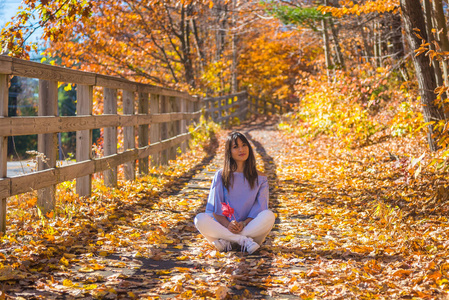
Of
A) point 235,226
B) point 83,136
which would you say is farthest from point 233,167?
point 83,136

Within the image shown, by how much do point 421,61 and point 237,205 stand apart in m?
4.76

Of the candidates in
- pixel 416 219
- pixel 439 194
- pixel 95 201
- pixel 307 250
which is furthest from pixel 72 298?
pixel 439 194

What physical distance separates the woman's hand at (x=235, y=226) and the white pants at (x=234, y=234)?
34 mm

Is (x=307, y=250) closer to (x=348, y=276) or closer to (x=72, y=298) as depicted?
(x=348, y=276)

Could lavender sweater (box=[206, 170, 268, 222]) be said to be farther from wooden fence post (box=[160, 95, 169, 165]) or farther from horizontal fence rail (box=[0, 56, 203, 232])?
wooden fence post (box=[160, 95, 169, 165])

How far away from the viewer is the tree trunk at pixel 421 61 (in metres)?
8.05

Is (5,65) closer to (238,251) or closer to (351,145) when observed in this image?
(238,251)

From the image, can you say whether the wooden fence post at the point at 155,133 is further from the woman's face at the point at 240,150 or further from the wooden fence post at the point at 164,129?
the woman's face at the point at 240,150

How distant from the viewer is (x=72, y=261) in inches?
173

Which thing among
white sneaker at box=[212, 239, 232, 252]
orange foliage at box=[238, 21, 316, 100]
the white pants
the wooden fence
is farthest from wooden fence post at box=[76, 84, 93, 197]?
orange foliage at box=[238, 21, 316, 100]

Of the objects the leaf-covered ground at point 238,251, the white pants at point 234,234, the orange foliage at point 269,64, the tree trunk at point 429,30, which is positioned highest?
the orange foliage at point 269,64

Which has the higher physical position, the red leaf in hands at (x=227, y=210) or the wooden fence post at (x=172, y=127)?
the wooden fence post at (x=172, y=127)

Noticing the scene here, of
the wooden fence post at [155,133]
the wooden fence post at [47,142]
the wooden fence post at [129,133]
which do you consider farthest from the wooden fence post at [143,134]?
the wooden fence post at [47,142]

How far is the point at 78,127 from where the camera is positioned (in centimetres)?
635
